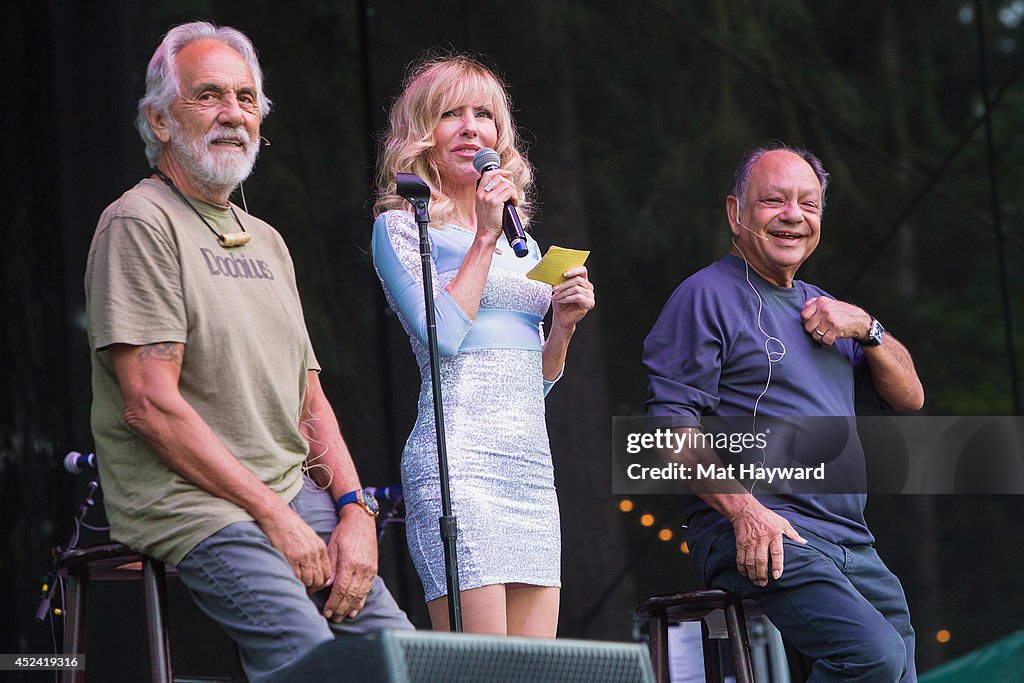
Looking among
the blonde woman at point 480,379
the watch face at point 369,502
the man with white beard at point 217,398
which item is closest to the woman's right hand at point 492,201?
the blonde woman at point 480,379

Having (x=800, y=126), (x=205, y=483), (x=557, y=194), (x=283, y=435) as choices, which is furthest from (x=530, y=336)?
(x=800, y=126)

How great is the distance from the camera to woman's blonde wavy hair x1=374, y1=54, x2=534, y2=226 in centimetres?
281

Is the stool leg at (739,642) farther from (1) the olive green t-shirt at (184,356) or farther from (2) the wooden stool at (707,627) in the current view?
(1) the olive green t-shirt at (184,356)

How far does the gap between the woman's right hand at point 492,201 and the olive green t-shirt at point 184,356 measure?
0.44 meters

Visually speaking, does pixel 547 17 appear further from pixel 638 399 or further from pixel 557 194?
pixel 638 399

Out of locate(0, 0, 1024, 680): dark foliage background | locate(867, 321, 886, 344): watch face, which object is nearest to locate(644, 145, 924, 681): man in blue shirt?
locate(867, 321, 886, 344): watch face

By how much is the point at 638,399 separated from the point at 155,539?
7.85 feet

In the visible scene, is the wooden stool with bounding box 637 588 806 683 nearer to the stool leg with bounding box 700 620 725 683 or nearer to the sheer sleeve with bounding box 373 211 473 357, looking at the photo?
the stool leg with bounding box 700 620 725 683

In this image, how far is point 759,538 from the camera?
8.72 feet

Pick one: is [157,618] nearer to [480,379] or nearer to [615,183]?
[480,379]

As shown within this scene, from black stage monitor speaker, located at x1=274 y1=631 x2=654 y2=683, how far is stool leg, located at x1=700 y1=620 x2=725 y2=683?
121 centimetres

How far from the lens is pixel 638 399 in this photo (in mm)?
4320

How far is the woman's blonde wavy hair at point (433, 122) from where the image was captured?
281 cm

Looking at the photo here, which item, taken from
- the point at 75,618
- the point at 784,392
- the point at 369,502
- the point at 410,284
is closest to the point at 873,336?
the point at 784,392
